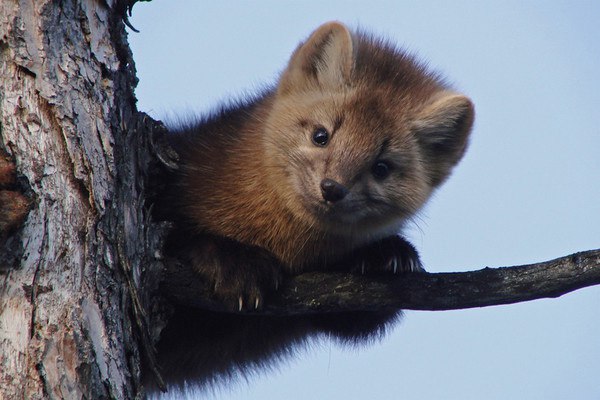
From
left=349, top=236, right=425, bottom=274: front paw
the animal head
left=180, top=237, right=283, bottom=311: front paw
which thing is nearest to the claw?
left=349, top=236, right=425, bottom=274: front paw

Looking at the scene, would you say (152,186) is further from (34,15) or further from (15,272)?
(15,272)

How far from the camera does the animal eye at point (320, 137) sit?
542 centimetres

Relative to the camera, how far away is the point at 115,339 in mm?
3916

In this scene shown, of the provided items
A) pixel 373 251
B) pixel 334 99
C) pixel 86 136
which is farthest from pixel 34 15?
pixel 373 251

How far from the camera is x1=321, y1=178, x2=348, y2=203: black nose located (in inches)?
197

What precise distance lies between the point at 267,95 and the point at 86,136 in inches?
91.1

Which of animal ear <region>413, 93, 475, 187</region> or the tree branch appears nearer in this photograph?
the tree branch

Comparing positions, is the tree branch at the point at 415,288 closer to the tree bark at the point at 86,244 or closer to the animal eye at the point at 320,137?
the tree bark at the point at 86,244

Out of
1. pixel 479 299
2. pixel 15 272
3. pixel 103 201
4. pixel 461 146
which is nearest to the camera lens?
pixel 15 272

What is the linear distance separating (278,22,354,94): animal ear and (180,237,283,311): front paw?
4.44 ft

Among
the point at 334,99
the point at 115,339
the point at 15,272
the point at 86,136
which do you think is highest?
the point at 334,99

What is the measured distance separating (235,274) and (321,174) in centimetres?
85

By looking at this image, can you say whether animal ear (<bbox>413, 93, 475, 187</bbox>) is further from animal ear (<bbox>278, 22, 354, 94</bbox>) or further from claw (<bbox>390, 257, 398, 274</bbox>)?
claw (<bbox>390, 257, 398, 274</bbox>)

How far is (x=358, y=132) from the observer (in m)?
5.31
